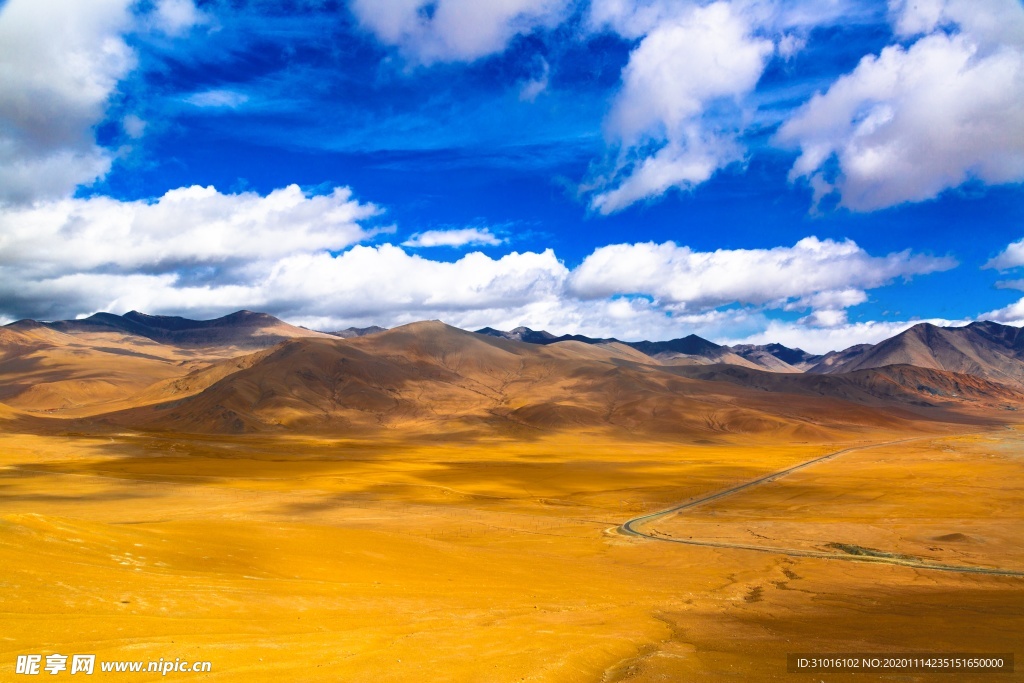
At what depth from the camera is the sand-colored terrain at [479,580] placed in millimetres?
15656

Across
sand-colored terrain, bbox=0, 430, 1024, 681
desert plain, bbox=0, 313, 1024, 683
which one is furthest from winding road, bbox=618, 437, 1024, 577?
sand-colored terrain, bbox=0, 430, 1024, 681

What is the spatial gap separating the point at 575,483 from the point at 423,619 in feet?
163

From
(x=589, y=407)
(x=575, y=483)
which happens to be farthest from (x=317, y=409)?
(x=575, y=483)

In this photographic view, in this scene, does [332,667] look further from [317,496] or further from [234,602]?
[317,496]

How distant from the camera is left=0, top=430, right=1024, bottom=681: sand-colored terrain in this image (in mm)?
15656

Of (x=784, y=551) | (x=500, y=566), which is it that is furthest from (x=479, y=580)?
(x=784, y=551)

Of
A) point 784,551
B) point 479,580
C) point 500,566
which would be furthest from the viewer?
point 784,551

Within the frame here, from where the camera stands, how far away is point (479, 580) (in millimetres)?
27359

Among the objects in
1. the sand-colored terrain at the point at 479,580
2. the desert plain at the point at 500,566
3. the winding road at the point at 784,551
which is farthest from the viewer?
the winding road at the point at 784,551

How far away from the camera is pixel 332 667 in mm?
14242

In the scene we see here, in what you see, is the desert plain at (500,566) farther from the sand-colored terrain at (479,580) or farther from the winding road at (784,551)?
the winding road at (784,551)

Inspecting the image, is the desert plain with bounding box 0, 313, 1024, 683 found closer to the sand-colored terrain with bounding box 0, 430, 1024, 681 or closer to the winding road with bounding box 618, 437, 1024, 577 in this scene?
the sand-colored terrain with bounding box 0, 430, 1024, 681

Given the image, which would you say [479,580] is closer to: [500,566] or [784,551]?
[500,566]

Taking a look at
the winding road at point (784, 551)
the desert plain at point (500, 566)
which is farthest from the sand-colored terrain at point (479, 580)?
the winding road at point (784, 551)
